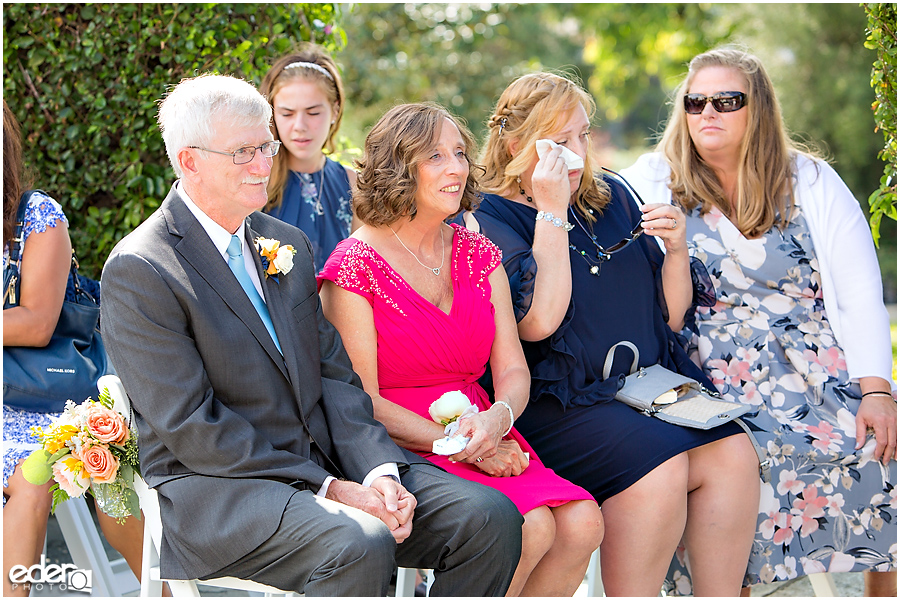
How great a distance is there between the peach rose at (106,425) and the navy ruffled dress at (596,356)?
139cm

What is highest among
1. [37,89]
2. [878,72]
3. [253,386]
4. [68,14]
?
[68,14]

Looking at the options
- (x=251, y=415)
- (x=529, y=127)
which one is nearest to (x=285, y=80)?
(x=529, y=127)

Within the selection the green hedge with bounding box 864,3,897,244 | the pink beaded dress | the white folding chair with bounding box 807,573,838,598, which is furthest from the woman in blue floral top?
the green hedge with bounding box 864,3,897,244

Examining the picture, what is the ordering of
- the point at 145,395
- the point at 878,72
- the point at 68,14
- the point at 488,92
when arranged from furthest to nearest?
the point at 488,92
the point at 68,14
the point at 878,72
the point at 145,395

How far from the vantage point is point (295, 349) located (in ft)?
8.43

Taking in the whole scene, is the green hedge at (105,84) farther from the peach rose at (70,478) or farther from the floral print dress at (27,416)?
the peach rose at (70,478)

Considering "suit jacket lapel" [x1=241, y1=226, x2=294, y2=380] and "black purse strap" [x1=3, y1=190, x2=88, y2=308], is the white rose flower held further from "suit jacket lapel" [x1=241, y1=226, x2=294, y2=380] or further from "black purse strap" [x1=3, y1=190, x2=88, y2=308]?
"black purse strap" [x1=3, y1=190, x2=88, y2=308]

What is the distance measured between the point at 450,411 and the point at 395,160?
2.83ft

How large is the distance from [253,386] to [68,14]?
8.11 feet

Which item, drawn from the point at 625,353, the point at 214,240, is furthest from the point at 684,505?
the point at 214,240

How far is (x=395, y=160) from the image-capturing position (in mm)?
2949

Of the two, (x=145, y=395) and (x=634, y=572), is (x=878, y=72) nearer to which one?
(x=634, y=572)

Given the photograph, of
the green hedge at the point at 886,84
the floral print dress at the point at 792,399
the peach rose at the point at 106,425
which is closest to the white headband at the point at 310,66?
the floral print dress at the point at 792,399

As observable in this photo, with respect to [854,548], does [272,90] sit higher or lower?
higher
